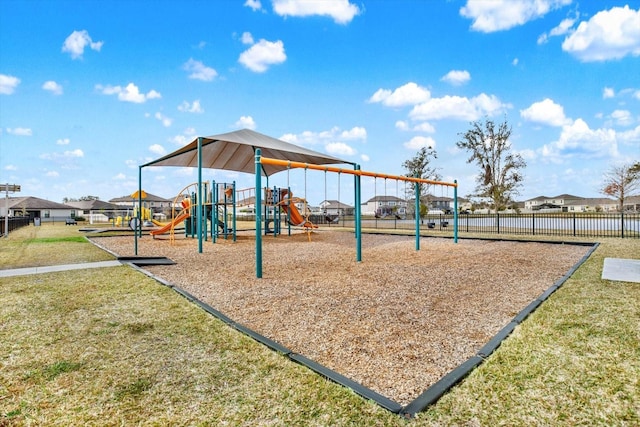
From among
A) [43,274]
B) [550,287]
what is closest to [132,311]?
[43,274]

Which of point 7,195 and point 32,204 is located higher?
point 32,204

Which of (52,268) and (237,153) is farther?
(237,153)

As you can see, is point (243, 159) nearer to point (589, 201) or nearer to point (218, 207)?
point (218, 207)

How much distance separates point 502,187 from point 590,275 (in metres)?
27.7

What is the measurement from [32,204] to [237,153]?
52838 millimetres

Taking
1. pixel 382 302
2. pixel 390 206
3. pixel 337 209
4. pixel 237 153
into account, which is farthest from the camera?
pixel 337 209

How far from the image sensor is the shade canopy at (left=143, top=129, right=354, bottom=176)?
10680mm

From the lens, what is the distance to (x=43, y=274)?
5.87 metres

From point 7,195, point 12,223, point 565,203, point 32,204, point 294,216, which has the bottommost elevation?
point 12,223

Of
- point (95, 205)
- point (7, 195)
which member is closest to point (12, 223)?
point (7, 195)

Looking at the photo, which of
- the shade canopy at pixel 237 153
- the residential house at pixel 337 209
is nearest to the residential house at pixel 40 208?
the residential house at pixel 337 209

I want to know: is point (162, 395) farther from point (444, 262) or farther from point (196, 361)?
point (444, 262)

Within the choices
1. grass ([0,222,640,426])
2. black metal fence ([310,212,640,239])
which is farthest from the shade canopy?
black metal fence ([310,212,640,239])

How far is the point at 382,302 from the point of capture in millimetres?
4207
